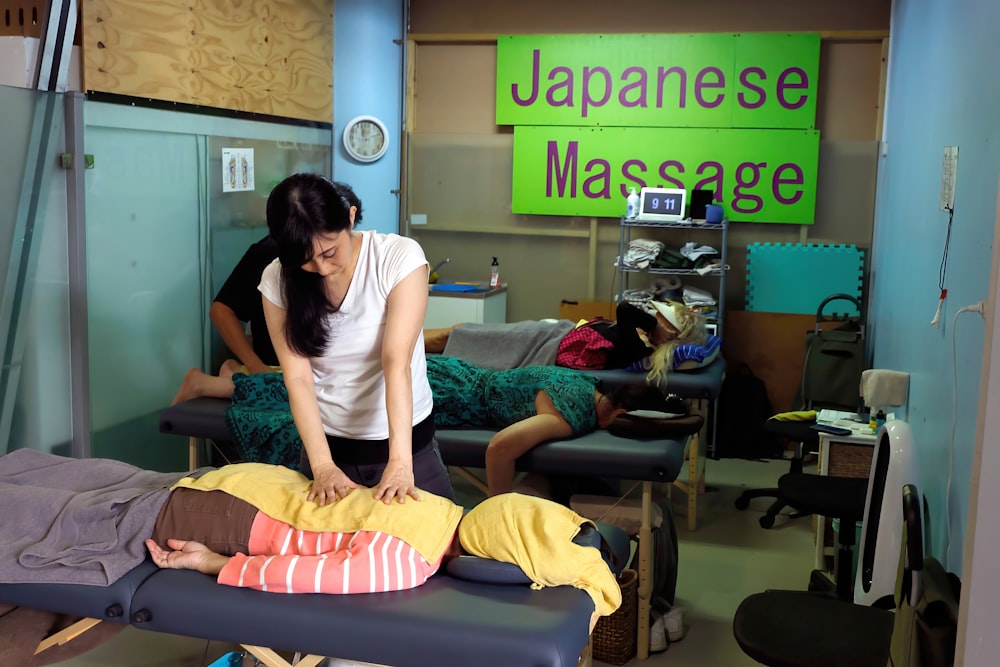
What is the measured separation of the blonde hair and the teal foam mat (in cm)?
118

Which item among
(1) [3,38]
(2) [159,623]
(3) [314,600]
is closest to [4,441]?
(1) [3,38]

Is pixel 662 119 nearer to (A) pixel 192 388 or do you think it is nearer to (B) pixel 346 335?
(A) pixel 192 388

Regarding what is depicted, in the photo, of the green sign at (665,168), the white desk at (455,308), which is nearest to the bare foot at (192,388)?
the white desk at (455,308)

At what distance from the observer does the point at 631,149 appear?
17.6 ft

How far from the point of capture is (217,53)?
405cm

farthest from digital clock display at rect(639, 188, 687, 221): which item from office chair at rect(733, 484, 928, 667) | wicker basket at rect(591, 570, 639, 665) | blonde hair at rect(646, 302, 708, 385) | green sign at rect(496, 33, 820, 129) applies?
office chair at rect(733, 484, 928, 667)

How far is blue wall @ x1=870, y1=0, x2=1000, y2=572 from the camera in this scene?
7.73 feet

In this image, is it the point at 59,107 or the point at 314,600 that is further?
the point at 59,107

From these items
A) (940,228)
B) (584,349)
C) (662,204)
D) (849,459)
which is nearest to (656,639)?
(849,459)

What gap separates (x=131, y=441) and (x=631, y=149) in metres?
3.03

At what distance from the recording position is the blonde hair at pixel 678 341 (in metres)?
3.81

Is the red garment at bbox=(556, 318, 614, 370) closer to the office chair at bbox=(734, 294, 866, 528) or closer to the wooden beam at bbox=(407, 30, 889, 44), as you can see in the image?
the office chair at bbox=(734, 294, 866, 528)

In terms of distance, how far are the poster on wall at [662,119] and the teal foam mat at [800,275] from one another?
0.58 feet

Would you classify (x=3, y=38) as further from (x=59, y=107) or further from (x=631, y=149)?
(x=631, y=149)
